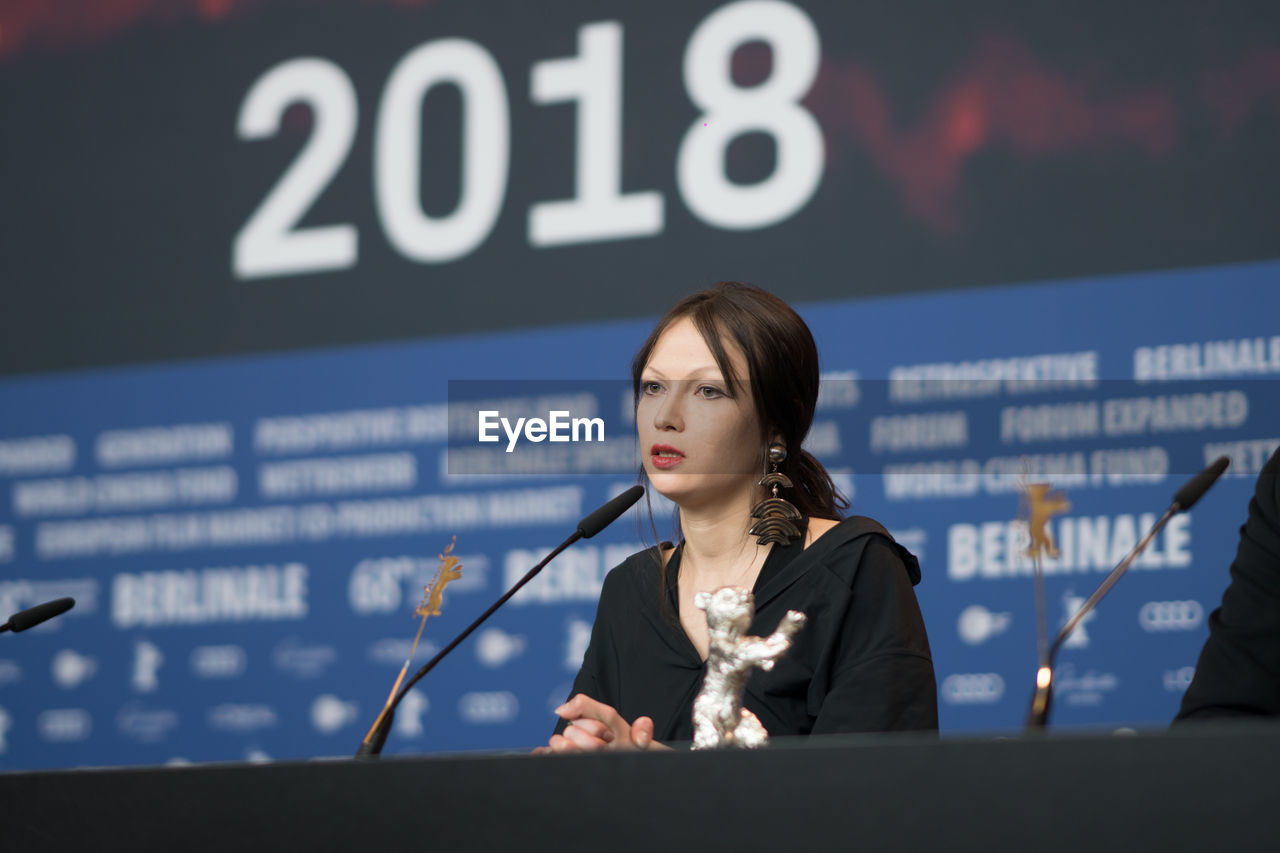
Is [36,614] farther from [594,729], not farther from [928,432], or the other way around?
[928,432]

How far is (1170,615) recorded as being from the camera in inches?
97.3

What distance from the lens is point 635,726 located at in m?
1.37

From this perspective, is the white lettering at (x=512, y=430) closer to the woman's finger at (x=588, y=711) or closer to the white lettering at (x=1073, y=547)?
the woman's finger at (x=588, y=711)

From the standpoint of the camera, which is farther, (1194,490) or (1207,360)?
(1207,360)

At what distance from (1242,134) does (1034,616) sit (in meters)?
1.00

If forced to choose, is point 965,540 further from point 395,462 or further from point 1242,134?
point 395,462

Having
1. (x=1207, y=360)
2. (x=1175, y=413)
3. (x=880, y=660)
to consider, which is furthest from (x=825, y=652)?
(x=1207, y=360)

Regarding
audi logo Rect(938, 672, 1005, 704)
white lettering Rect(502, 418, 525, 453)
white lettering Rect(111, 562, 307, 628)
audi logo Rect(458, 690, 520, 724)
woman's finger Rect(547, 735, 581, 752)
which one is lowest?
audi logo Rect(458, 690, 520, 724)

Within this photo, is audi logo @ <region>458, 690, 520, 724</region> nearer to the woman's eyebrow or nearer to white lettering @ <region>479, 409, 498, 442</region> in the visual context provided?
the woman's eyebrow

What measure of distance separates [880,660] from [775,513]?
0.25m

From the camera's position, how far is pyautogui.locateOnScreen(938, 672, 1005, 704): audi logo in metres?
2.59

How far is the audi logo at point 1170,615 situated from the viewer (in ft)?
8.08

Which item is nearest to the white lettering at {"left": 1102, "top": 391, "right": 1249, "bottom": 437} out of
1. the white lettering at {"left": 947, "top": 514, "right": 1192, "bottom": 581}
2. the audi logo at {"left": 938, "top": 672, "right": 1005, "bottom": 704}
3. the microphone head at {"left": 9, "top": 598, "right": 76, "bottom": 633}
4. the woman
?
the white lettering at {"left": 947, "top": 514, "right": 1192, "bottom": 581}

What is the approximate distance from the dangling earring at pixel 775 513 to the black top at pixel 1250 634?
51cm
